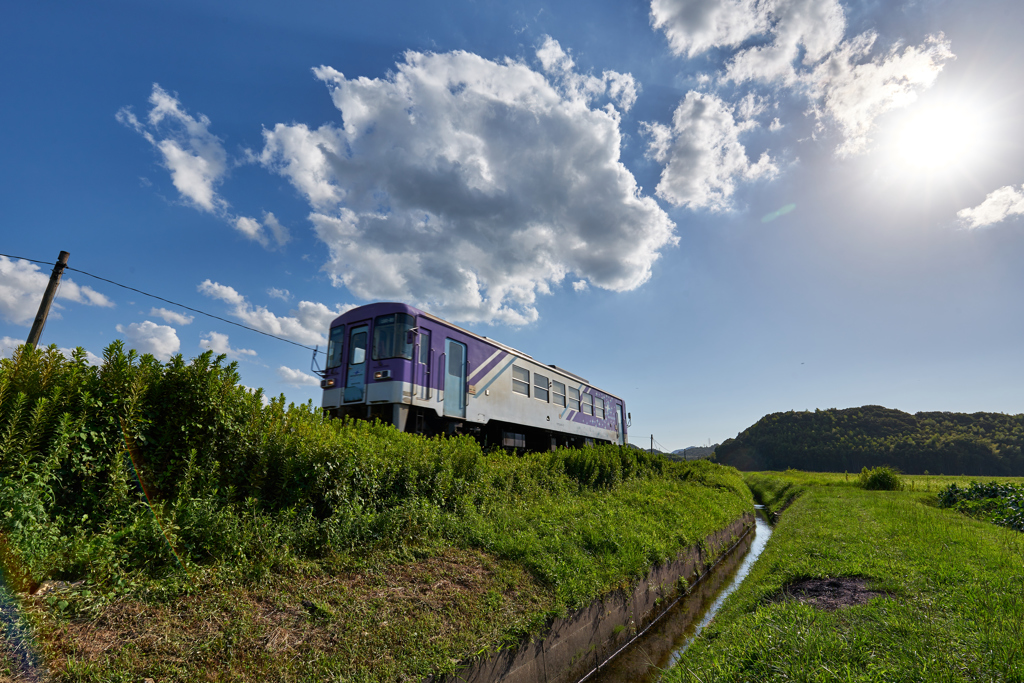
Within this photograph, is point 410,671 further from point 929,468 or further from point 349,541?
point 929,468

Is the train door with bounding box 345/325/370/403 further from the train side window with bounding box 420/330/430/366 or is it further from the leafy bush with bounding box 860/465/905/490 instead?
the leafy bush with bounding box 860/465/905/490

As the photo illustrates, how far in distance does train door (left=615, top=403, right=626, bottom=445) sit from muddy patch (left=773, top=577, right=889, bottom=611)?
15.8 metres

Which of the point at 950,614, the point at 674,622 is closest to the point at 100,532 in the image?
the point at 674,622

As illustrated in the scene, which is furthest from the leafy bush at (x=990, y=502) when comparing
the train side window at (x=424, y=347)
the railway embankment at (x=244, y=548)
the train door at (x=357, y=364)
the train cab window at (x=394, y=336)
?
the train door at (x=357, y=364)

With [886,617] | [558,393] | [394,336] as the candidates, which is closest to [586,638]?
[886,617]

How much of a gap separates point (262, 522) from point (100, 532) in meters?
1.26

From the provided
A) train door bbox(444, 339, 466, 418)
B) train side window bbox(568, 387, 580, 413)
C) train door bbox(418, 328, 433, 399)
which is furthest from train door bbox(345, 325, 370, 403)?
train side window bbox(568, 387, 580, 413)

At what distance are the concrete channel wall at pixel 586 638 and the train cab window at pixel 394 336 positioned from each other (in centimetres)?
630

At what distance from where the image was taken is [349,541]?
16.5 feet

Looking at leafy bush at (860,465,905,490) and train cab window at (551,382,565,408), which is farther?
leafy bush at (860,465,905,490)

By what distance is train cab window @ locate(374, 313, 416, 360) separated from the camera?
33.1 feet

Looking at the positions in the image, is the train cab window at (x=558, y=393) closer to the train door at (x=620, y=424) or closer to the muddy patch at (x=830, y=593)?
the train door at (x=620, y=424)

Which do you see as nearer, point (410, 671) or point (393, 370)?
point (410, 671)

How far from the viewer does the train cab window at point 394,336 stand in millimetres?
10078
